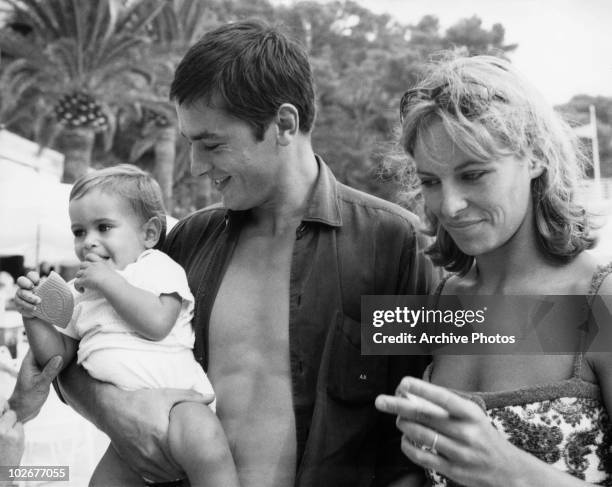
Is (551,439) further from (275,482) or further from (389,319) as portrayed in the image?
(275,482)

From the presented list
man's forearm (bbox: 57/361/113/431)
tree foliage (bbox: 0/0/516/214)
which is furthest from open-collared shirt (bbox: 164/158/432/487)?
tree foliage (bbox: 0/0/516/214)

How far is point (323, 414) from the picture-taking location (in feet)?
4.21

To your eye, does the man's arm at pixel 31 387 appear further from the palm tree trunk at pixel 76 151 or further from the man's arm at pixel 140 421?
the palm tree trunk at pixel 76 151

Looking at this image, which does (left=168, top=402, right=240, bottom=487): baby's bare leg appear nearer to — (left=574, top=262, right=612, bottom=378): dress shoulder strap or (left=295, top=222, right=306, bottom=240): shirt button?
(left=295, top=222, right=306, bottom=240): shirt button

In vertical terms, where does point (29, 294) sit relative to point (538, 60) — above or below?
below

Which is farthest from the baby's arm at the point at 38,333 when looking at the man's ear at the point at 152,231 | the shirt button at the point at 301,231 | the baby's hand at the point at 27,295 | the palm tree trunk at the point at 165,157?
the palm tree trunk at the point at 165,157

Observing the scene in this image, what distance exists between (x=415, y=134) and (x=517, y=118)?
15cm

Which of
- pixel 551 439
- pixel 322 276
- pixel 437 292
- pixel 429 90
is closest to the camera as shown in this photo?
pixel 551 439

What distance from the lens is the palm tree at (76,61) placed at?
25.6ft

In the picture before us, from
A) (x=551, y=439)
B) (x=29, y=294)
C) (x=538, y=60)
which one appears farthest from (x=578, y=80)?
(x=29, y=294)

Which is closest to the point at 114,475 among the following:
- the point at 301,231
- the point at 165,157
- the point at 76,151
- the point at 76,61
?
the point at 301,231

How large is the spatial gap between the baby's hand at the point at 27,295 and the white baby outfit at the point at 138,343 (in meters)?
0.10

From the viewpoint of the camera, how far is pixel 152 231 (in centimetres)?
145

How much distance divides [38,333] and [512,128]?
35.9 inches
